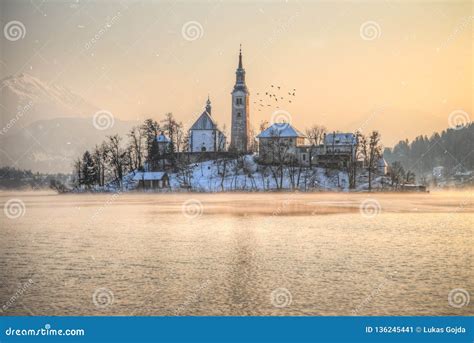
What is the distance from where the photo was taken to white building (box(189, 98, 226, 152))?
262 ft

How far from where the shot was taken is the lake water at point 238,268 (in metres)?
13.0

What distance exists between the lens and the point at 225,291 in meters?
13.6

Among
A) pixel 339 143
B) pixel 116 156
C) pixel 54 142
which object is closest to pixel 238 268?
pixel 54 142

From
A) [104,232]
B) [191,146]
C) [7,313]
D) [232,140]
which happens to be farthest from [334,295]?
[232,140]

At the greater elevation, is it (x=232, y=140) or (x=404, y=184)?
(x=232, y=140)

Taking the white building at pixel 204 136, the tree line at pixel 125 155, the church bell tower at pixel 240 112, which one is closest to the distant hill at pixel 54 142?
the tree line at pixel 125 155

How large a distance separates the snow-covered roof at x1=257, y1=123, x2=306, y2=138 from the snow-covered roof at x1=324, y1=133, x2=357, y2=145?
3.97 meters

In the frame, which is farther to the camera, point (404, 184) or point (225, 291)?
point (404, 184)
